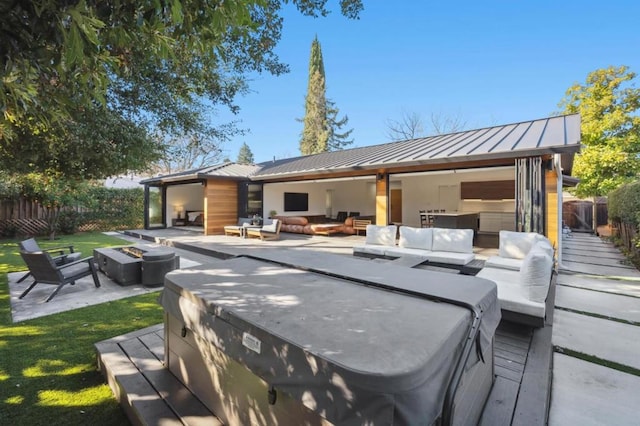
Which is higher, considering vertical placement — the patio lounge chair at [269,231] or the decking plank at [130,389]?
the patio lounge chair at [269,231]

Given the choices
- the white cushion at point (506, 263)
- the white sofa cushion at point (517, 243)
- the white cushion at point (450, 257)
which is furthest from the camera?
the white cushion at point (450, 257)

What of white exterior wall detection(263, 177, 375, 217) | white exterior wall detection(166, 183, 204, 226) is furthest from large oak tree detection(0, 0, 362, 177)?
white exterior wall detection(166, 183, 204, 226)

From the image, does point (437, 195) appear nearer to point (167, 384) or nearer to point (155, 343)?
point (155, 343)

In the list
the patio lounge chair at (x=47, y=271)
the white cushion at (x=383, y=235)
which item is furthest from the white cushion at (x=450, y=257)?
the patio lounge chair at (x=47, y=271)

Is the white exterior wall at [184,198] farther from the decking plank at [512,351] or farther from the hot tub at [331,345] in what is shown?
the decking plank at [512,351]

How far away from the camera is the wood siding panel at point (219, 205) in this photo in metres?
12.1

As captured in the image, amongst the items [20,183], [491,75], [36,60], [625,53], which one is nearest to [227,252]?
[36,60]

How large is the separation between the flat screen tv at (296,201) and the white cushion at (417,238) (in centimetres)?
878

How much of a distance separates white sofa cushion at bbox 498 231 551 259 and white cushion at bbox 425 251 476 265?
1.90ft

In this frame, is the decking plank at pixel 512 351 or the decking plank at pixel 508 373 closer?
the decking plank at pixel 508 373

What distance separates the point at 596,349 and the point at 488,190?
10.3m

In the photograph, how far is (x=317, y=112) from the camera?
2917 centimetres

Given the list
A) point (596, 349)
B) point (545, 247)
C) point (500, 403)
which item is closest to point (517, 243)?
point (545, 247)

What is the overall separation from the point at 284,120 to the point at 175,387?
31.5 m
